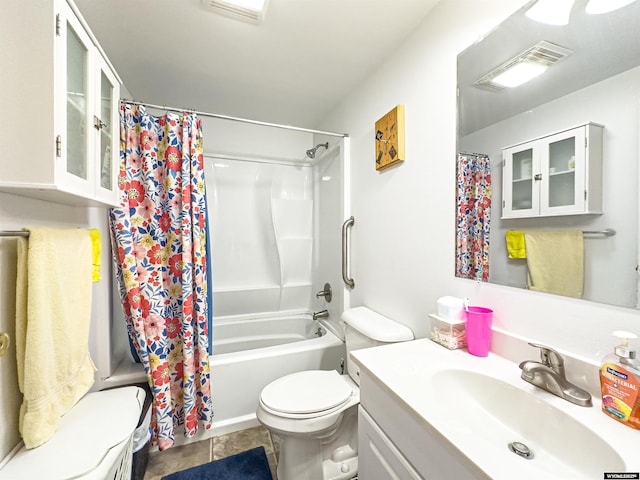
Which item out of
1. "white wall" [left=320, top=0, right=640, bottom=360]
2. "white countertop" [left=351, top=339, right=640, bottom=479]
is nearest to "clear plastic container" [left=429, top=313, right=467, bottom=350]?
"white countertop" [left=351, top=339, right=640, bottom=479]

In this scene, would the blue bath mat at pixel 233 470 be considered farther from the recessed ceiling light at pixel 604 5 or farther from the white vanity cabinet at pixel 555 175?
the recessed ceiling light at pixel 604 5

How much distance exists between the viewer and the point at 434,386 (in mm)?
821

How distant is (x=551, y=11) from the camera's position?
818 millimetres

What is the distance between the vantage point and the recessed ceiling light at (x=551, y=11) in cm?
79

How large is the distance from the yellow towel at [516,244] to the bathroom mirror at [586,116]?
0.7 inches

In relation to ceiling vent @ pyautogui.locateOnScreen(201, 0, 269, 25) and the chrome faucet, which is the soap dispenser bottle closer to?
the chrome faucet

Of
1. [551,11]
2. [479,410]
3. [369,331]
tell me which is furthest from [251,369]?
[551,11]

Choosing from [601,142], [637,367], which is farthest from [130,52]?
[637,367]

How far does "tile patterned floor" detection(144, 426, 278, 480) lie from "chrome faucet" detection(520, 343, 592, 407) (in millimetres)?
1365

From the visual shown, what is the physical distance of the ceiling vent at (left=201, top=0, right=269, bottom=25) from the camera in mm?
1212

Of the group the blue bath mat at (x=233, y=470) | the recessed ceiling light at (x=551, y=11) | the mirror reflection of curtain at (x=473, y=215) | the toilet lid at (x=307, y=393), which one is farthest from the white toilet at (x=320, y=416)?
the recessed ceiling light at (x=551, y=11)

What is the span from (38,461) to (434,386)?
1241 mm

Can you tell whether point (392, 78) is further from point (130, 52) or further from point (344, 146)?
point (130, 52)

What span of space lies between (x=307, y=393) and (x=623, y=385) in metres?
1.11
